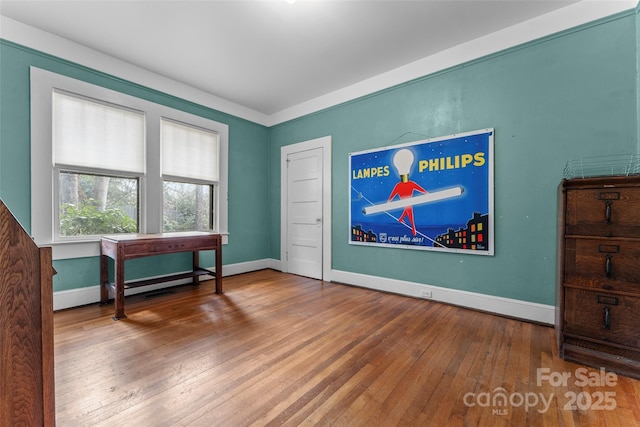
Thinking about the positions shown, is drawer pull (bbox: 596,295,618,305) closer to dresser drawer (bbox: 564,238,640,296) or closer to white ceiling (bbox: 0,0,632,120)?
dresser drawer (bbox: 564,238,640,296)

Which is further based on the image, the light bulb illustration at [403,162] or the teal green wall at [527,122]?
the light bulb illustration at [403,162]

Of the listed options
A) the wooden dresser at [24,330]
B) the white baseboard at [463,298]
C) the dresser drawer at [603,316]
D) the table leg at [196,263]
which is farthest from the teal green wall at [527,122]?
the wooden dresser at [24,330]

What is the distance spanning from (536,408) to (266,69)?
13.5 feet

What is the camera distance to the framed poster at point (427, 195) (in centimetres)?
294

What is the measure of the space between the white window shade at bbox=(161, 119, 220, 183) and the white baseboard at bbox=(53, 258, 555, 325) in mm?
1650

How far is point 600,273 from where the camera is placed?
6.24 feet

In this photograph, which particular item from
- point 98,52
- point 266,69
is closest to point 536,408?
point 266,69

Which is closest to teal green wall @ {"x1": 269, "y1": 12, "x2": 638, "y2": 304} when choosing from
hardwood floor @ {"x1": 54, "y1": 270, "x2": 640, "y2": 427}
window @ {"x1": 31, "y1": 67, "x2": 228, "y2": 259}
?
hardwood floor @ {"x1": 54, "y1": 270, "x2": 640, "y2": 427}

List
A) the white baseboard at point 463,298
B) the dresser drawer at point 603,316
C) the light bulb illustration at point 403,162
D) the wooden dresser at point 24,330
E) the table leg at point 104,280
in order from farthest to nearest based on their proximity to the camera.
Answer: the light bulb illustration at point 403,162 → the table leg at point 104,280 → the white baseboard at point 463,298 → the dresser drawer at point 603,316 → the wooden dresser at point 24,330

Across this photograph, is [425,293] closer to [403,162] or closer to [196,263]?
[403,162]

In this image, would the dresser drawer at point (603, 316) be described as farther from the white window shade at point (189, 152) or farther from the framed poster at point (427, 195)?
the white window shade at point (189, 152)

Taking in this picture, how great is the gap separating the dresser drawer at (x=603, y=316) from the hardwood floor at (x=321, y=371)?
0.82 feet

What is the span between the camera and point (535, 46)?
2650 mm

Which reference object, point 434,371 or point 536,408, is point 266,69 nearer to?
point 434,371
